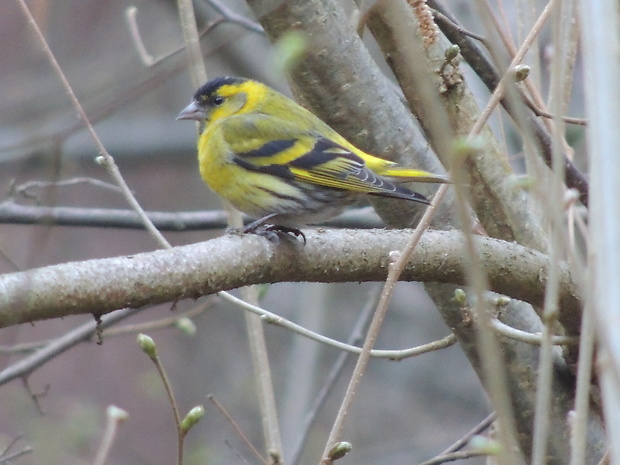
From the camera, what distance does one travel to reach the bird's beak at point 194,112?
4586 mm

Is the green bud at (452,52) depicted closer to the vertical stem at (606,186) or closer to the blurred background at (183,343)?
the vertical stem at (606,186)

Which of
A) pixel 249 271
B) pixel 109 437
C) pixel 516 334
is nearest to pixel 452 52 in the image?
pixel 516 334

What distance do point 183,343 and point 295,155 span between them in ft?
25.2

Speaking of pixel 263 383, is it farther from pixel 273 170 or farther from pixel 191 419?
pixel 191 419

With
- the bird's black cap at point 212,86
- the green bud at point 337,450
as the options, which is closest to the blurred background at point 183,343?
the bird's black cap at point 212,86

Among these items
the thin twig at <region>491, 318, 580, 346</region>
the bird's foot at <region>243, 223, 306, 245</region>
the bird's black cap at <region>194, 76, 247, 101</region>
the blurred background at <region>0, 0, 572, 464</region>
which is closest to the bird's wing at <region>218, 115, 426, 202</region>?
the bird's black cap at <region>194, 76, 247, 101</region>

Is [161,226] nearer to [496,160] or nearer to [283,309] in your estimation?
[496,160]

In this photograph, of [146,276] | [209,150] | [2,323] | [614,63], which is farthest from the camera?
[209,150]

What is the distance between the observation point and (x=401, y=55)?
3527 millimetres

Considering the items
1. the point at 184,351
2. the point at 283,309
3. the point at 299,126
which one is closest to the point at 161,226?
the point at 299,126

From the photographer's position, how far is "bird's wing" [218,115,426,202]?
3.70 m

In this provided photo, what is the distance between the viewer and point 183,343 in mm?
11312

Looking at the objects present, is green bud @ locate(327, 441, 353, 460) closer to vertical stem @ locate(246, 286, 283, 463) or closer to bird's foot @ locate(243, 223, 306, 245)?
bird's foot @ locate(243, 223, 306, 245)

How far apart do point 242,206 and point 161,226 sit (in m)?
1.05
